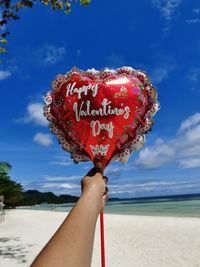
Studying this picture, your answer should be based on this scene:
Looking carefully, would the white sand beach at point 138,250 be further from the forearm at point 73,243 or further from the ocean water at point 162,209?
the ocean water at point 162,209

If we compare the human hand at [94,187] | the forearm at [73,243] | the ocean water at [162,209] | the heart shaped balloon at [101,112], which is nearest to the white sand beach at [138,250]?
the heart shaped balloon at [101,112]

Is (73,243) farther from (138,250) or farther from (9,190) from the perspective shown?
(9,190)

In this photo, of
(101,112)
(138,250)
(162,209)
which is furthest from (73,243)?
(162,209)

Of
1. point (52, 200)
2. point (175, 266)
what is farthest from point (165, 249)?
point (52, 200)

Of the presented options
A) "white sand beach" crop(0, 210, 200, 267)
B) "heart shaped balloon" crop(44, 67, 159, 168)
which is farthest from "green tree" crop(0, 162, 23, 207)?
"heart shaped balloon" crop(44, 67, 159, 168)

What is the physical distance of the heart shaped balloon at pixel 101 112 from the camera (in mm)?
2518

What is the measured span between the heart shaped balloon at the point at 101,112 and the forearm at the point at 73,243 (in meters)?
1.23

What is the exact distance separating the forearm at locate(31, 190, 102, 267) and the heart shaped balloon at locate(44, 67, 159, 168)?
4.03 ft

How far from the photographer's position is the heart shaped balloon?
8.26 feet

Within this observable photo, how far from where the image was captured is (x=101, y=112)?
2516 mm

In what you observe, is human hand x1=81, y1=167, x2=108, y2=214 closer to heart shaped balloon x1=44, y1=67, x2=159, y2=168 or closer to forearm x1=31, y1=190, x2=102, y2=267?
forearm x1=31, y1=190, x2=102, y2=267

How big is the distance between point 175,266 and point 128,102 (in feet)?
23.3

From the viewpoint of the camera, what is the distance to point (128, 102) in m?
2.56

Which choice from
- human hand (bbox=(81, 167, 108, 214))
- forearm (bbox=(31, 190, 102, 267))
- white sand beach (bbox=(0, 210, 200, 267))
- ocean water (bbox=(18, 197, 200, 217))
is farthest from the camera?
ocean water (bbox=(18, 197, 200, 217))
